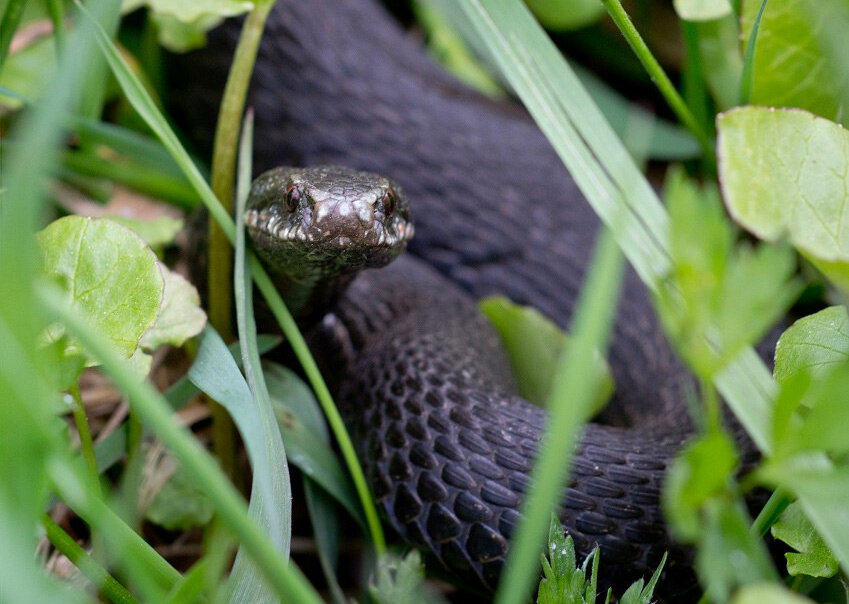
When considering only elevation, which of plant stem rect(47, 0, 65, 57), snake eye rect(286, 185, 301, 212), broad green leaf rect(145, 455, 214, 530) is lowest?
broad green leaf rect(145, 455, 214, 530)

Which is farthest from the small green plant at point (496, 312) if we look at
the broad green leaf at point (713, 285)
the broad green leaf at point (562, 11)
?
the broad green leaf at point (562, 11)

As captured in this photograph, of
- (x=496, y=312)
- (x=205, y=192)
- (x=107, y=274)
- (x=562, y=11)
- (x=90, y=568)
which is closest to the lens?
(x=90, y=568)

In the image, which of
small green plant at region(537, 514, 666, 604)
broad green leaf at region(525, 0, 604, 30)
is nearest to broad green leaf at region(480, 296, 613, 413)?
small green plant at region(537, 514, 666, 604)

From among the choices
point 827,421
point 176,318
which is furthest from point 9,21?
point 827,421

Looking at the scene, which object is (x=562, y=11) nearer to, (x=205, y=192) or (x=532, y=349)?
(x=532, y=349)

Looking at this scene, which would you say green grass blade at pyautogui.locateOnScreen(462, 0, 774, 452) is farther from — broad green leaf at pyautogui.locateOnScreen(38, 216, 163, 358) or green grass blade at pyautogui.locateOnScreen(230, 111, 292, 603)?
broad green leaf at pyautogui.locateOnScreen(38, 216, 163, 358)
